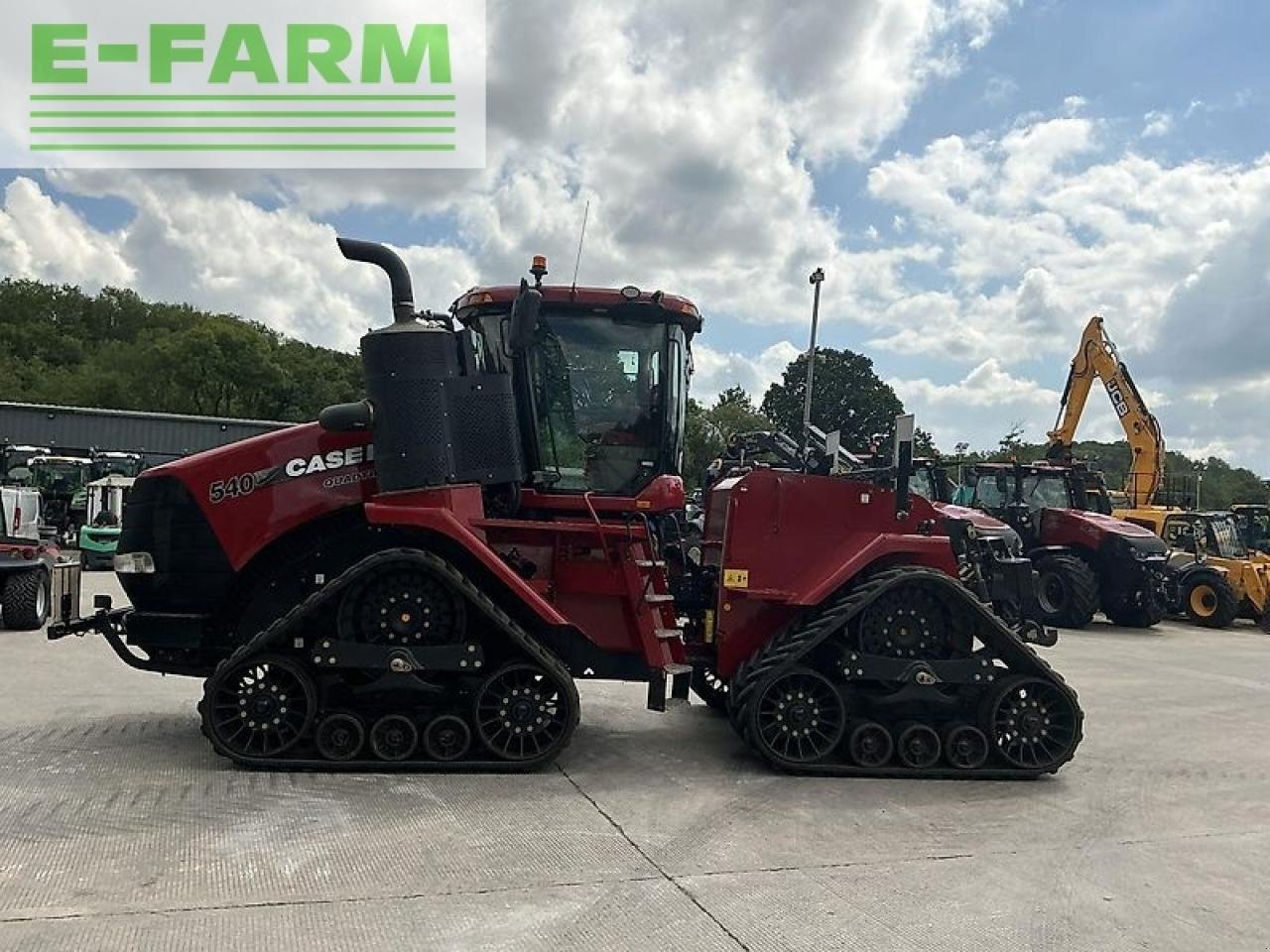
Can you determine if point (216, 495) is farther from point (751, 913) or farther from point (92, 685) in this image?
point (751, 913)

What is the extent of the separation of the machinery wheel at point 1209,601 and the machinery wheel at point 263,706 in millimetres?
15407

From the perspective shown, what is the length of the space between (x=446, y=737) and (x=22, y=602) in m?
8.21

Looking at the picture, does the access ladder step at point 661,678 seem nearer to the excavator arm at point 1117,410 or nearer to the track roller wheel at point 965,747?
the track roller wheel at point 965,747

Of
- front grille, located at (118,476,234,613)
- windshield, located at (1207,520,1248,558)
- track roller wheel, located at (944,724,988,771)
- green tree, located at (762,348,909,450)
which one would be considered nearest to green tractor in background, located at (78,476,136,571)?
front grille, located at (118,476,234,613)

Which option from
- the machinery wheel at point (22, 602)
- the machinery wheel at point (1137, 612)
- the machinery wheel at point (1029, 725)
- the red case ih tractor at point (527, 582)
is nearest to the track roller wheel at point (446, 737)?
the red case ih tractor at point (527, 582)

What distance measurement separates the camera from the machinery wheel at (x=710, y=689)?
7312 millimetres

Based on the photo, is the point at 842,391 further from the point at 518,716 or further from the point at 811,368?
the point at 518,716

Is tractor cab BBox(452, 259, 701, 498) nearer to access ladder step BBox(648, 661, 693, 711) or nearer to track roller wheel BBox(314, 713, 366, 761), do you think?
access ladder step BBox(648, 661, 693, 711)

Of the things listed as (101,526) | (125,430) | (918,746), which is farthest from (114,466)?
(918,746)

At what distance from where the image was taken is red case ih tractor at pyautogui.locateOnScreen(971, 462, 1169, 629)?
15391 mm

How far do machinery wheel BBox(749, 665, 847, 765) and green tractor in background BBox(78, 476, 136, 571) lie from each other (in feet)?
55.0

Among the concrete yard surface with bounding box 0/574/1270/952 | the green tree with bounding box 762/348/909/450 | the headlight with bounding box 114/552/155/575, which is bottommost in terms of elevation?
the concrete yard surface with bounding box 0/574/1270/952

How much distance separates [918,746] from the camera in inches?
239

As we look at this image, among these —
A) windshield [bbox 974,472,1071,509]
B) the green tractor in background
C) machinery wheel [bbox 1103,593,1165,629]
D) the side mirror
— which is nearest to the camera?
the side mirror
